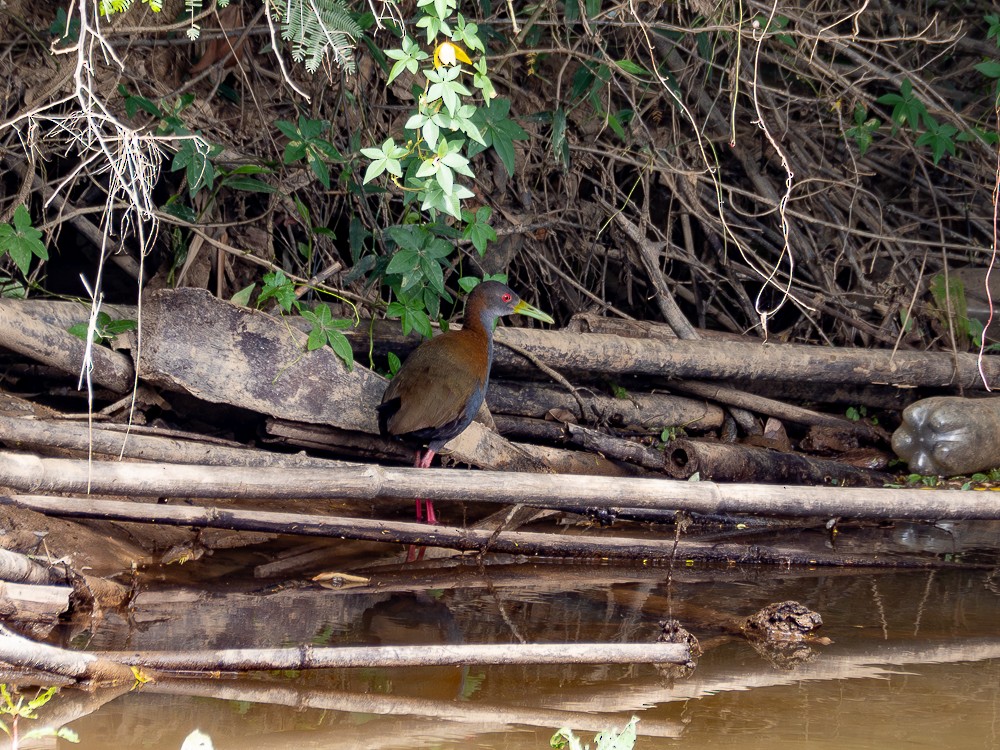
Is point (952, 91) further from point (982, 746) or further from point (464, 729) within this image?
point (464, 729)

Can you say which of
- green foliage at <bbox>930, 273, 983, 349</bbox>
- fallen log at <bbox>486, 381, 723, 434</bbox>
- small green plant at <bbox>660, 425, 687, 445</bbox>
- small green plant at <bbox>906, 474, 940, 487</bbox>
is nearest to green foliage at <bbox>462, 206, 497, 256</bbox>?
fallen log at <bbox>486, 381, 723, 434</bbox>

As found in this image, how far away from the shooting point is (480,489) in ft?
11.0

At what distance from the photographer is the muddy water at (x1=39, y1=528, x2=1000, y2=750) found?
2416 millimetres

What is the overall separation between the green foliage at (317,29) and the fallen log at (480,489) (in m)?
1.32

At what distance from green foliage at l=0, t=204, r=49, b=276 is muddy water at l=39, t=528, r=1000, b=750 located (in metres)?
1.47

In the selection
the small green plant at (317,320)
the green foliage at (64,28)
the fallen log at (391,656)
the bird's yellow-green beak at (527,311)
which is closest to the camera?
the fallen log at (391,656)

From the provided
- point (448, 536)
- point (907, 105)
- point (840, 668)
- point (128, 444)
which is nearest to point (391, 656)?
point (448, 536)

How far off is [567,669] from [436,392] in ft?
6.05

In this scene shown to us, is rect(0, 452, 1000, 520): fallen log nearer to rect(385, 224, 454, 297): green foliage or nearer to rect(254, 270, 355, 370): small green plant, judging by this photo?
rect(254, 270, 355, 370): small green plant

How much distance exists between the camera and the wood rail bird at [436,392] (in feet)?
14.9

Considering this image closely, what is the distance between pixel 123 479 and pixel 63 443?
689mm

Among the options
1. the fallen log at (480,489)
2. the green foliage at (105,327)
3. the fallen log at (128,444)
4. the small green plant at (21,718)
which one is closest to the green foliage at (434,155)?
the fallen log at (480,489)

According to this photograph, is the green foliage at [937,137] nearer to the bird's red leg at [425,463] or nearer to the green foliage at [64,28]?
the bird's red leg at [425,463]

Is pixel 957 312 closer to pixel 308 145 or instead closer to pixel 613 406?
pixel 613 406
